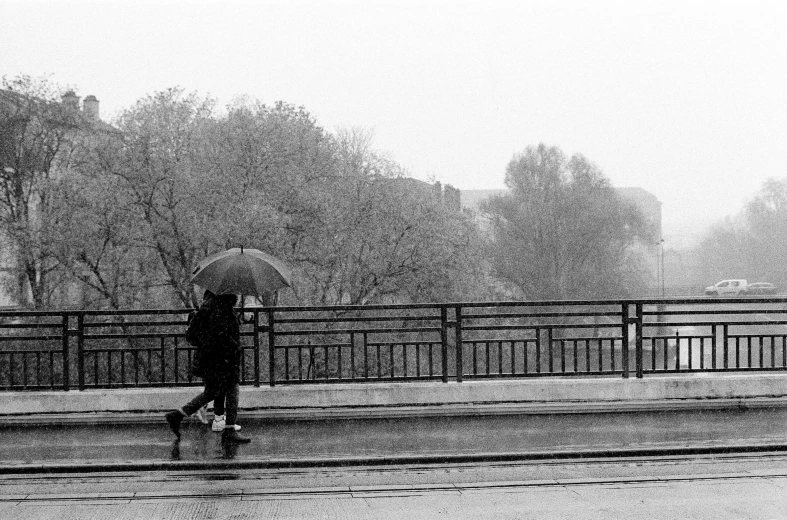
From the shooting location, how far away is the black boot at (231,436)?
8680 millimetres

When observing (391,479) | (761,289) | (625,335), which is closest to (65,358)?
(391,479)

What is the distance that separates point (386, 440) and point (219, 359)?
1978 mm

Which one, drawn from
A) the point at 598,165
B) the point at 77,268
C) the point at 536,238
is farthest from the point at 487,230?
the point at 77,268

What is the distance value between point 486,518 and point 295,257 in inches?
1518

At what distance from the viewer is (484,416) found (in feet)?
33.2

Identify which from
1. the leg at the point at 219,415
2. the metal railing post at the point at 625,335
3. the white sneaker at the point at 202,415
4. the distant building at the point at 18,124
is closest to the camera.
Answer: the leg at the point at 219,415

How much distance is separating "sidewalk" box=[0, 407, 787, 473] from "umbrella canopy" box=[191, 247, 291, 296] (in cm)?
160

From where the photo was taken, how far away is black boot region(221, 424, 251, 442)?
28.5ft

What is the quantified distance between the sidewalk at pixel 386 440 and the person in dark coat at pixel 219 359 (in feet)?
0.87

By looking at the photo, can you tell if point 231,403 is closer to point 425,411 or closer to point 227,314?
point 227,314

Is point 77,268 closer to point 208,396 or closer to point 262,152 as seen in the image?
point 262,152

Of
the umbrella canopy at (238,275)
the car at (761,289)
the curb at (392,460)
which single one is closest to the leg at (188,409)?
the curb at (392,460)

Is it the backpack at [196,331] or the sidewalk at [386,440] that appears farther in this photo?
the backpack at [196,331]

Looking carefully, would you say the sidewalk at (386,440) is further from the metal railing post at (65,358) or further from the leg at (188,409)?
the metal railing post at (65,358)
